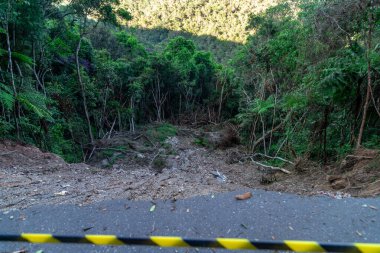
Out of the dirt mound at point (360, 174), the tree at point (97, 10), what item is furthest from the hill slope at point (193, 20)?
the dirt mound at point (360, 174)

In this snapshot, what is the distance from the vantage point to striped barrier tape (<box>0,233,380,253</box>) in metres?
1.68

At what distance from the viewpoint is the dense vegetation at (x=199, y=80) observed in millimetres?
6551

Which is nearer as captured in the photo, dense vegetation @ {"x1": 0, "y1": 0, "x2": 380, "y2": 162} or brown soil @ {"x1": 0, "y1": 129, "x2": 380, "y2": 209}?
brown soil @ {"x1": 0, "y1": 129, "x2": 380, "y2": 209}

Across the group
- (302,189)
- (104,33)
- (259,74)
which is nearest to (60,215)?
(302,189)

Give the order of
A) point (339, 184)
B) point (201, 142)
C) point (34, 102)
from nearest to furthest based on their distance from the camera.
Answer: point (339, 184) < point (34, 102) < point (201, 142)

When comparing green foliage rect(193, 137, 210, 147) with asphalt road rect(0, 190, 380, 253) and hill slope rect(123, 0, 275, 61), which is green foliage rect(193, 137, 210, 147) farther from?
hill slope rect(123, 0, 275, 61)

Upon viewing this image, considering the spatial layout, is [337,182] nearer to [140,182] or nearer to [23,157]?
[140,182]

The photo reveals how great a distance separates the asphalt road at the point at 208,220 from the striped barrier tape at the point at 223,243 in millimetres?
948

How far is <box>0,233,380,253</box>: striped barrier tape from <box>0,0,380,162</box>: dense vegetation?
510 centimetres

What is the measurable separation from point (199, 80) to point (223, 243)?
24723 millimetres

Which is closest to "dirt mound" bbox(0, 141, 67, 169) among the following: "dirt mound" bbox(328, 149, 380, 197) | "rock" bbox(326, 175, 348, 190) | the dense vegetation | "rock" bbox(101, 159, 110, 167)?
the dense vegetation

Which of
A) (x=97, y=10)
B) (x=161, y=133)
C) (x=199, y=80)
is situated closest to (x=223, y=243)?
(x=97, y=10)

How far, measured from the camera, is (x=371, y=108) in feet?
21.9

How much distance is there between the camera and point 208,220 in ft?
10.8
